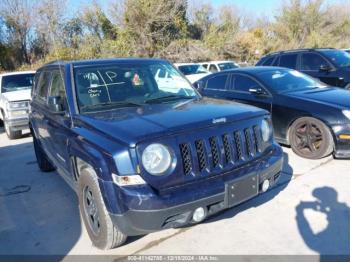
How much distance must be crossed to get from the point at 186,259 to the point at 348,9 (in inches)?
1683

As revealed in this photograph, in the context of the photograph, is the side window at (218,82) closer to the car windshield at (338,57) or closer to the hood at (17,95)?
the car windshield at (338,57)

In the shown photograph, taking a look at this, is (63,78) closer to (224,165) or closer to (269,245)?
(224,165)

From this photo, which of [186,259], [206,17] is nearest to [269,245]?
[186,259]

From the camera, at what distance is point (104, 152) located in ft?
9.32

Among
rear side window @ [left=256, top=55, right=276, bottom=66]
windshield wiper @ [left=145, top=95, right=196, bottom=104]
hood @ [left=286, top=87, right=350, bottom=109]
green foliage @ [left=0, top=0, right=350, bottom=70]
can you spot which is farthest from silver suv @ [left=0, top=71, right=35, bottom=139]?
green foliage @ [left=0, top=0, right=350, bottom=70]

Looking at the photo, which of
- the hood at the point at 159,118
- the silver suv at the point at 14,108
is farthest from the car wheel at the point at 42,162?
the silver suv at the point at 14,108

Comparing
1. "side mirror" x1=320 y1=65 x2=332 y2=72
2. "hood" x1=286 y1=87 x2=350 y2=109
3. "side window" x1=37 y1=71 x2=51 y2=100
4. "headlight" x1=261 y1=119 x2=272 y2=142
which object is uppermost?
"side window" x1=37 y1=71 x2=51 y2=100

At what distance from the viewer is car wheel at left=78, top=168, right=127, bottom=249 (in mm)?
3029

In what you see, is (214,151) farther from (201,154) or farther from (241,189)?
(241,189)

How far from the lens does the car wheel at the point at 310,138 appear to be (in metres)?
5.22

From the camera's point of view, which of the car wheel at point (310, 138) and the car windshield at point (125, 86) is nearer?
the car windshield at point (125, 86)

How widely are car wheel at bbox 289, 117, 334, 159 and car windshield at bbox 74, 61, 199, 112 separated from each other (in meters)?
2.15

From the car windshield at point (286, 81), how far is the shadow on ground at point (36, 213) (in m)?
3.88

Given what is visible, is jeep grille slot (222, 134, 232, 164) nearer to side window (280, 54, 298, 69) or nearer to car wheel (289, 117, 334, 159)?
car wheel (289, 117, 334, 159)
